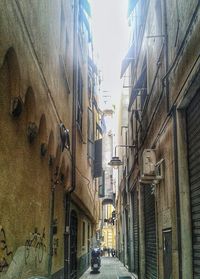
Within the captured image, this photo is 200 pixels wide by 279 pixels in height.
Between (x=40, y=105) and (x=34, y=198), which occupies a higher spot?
(x=40, y=105)

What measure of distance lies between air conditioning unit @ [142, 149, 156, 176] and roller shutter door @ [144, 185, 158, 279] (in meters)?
1.71

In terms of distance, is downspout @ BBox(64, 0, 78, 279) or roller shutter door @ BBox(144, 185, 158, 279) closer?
roller shutter door @ BBox(144, 185, 158, 279)

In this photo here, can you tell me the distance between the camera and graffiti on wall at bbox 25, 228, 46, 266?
676 centimetres

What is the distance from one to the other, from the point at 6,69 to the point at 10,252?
2280 mm

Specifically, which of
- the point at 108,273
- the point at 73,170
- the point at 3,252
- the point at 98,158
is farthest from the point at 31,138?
the point at 98,158

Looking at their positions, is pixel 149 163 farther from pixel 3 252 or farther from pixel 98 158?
pixel 98 158

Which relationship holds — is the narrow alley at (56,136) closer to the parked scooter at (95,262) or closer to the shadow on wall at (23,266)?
the shadow on wall at (23,266)

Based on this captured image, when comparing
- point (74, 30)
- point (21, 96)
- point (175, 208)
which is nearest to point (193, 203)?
point (175, 208)

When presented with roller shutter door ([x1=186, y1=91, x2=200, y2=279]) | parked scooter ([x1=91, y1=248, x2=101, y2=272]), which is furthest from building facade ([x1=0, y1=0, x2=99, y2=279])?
parked scooter ([x1=91, y1=248, x2=101, y2=272])

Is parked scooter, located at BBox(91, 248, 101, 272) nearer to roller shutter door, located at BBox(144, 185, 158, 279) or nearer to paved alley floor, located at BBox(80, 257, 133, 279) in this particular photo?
paved alley floor, located at BBox(80, 257, 133, 279)

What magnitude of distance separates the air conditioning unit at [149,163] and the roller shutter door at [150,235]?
1.71m

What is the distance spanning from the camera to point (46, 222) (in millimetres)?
8672

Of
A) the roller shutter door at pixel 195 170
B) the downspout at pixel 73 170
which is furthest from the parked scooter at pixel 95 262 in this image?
the roller shutter door at pixel 195 170

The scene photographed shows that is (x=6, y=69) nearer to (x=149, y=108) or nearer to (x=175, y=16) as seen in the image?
(x=175, y=16)
